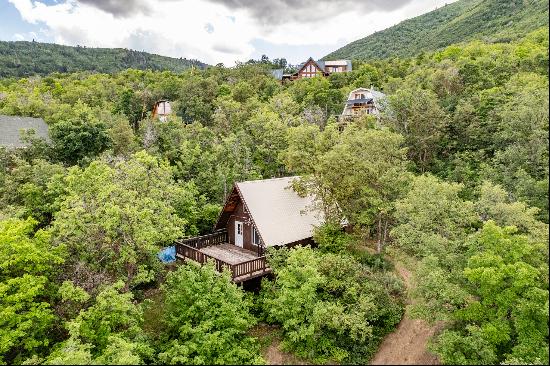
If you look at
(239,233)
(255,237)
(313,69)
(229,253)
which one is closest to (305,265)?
(255,237)

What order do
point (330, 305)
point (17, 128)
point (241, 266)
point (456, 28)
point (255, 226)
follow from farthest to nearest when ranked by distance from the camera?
point (456, 28) → point (17, 128) → point (255, 226) → point (241, 266) → point (330, 305)

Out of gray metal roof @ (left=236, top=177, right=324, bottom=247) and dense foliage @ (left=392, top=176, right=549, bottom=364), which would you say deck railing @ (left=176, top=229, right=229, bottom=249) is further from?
dense foliage @ (left=392, top=176, right=549, bottom=364)

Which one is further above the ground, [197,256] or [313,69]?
[313,69]

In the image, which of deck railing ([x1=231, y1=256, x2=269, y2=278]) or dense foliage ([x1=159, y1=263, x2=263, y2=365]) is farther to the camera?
deck railing ([x1=231, y1=256, x2=269, y2=278])

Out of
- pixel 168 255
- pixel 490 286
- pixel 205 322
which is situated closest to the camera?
pixel 490 286

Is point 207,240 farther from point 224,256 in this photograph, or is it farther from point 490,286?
point 490,286

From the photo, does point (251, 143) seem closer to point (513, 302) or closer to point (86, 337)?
point (86, 337)

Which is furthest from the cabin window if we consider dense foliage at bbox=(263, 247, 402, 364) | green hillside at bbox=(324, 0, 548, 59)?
green hillside at bbox=(324, 0, 548, 59)
